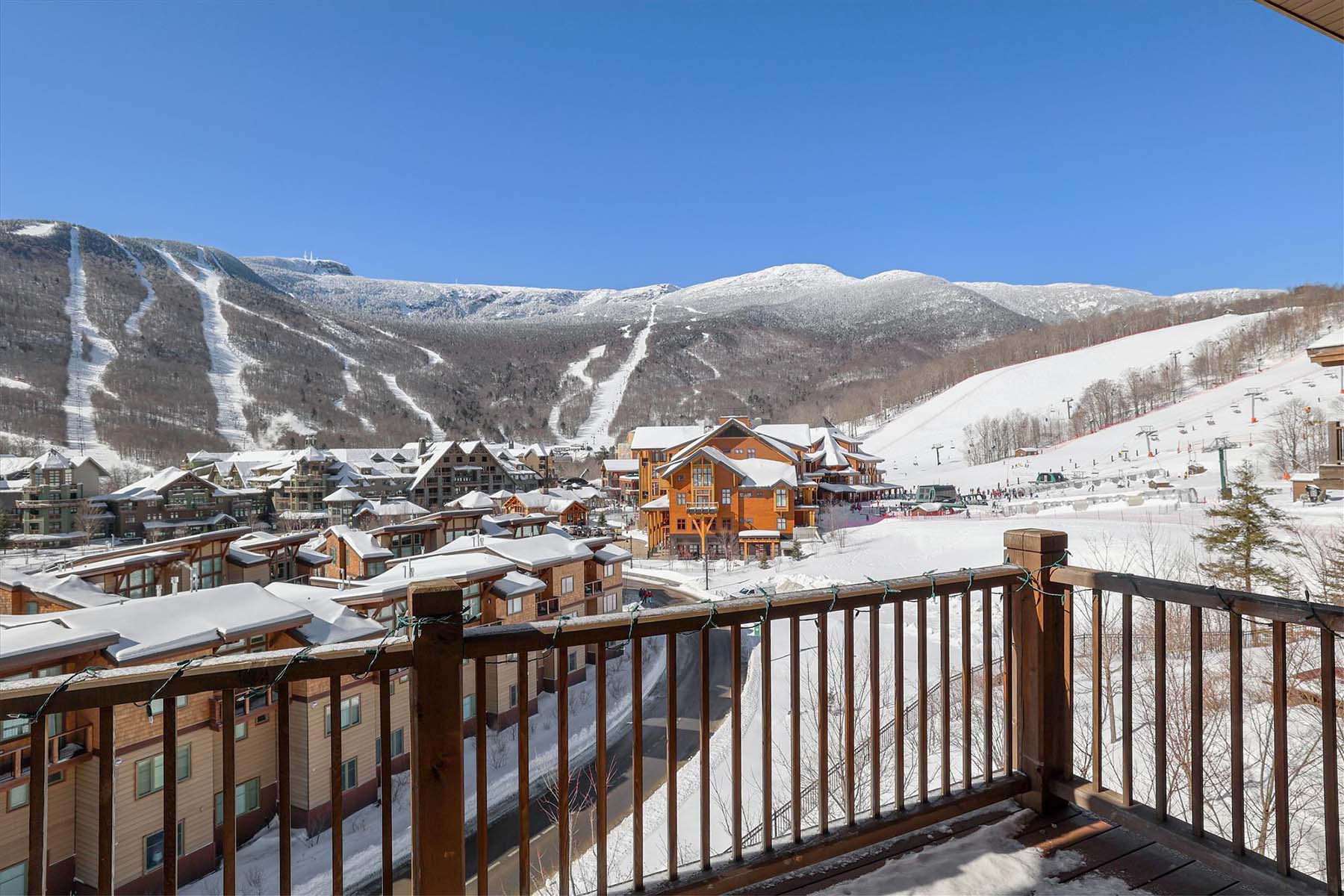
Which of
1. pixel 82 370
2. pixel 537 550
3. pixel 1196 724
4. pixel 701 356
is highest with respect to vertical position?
pixel 701 356

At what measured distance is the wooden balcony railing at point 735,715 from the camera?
6.50 feet

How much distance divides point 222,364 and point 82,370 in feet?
82.5

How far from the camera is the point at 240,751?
12.3 m

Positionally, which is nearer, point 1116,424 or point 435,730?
point 435,730

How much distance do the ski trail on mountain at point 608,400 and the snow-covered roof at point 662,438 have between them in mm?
66195

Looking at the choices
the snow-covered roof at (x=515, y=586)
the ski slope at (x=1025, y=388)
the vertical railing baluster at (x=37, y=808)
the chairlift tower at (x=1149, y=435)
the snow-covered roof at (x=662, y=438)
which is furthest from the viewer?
the ski slope at (x=1025, y=388)

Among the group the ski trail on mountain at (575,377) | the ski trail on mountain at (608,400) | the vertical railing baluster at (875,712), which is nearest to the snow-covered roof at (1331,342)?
the vertical railing baluster at (875,712)

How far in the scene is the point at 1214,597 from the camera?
9.06ft

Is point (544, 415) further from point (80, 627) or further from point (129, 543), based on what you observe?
point (80, 627)

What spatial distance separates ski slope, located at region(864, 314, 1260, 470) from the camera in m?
73.8

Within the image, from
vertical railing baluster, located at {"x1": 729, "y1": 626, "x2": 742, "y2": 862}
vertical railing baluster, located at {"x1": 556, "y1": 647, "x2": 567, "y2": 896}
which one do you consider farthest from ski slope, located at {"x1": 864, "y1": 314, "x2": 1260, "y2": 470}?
vertical railing baluster, located at {"x1": 556, "y1": 647, "x2": 567, "y2": 896}

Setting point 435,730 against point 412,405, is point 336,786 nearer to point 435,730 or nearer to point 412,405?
point 435,730

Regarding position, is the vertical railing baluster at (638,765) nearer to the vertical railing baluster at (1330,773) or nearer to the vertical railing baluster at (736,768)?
the vertical railing baluster at (736,768)

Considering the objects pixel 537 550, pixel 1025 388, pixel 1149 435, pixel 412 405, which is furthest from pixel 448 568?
pixel 412 405
